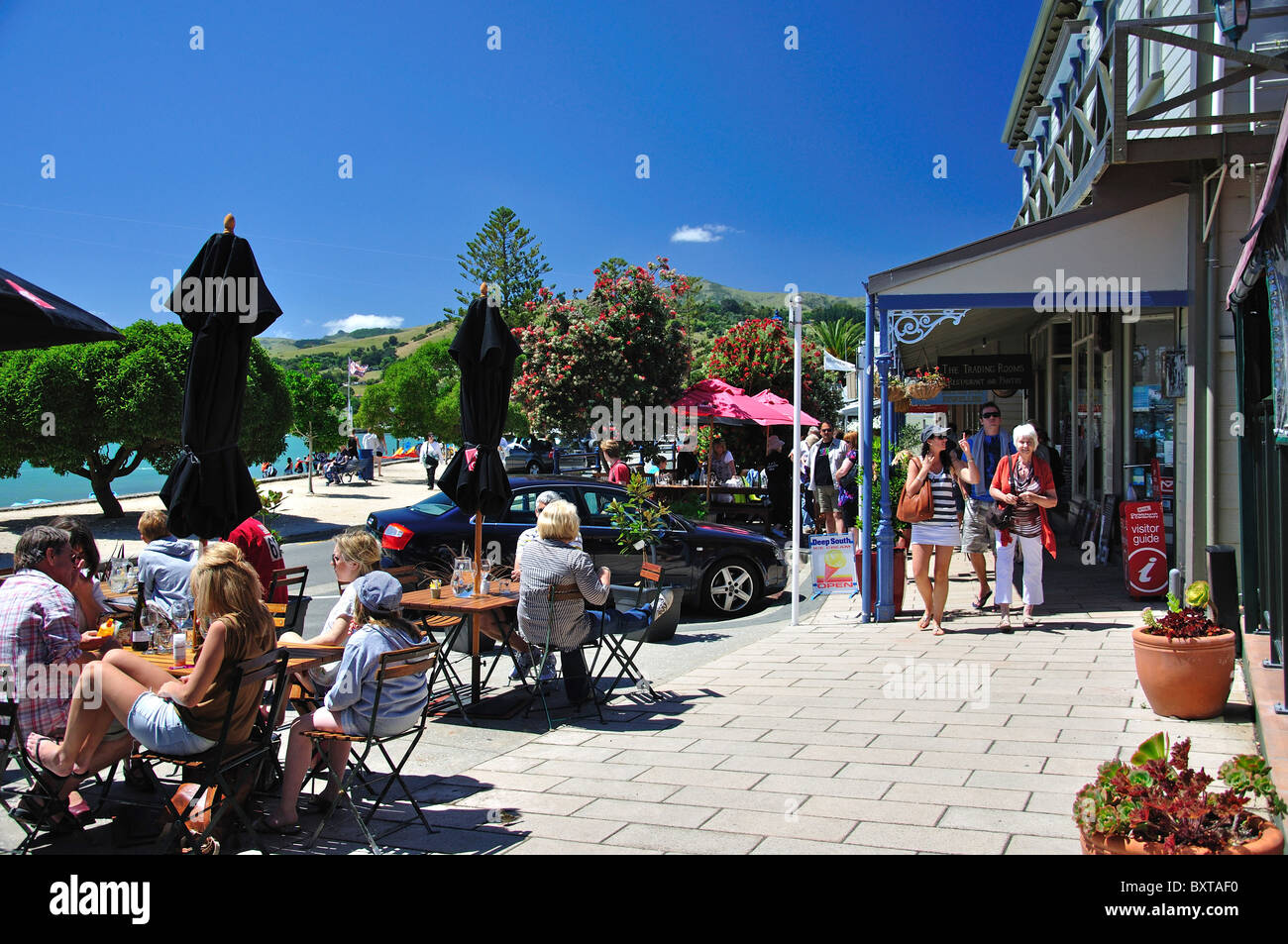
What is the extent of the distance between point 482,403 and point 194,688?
3.35 m

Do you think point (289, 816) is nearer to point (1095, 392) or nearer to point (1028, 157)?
point (1095, 392)

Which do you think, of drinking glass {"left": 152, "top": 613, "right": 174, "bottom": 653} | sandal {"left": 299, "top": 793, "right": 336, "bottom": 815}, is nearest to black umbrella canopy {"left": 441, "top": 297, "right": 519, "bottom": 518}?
drinking glass {"left": 152, "top": 613, "right": 174, "bottom": 653}

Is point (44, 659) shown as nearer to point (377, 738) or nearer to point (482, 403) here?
point (377, 738)

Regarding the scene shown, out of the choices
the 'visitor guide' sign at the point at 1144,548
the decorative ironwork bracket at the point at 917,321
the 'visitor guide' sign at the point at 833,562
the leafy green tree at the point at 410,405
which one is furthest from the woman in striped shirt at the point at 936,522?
the leafy green tree at the point at 410,405

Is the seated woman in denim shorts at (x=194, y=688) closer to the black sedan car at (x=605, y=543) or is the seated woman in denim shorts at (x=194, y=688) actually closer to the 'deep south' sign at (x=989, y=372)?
the black sedan car at (x=605, y=543)

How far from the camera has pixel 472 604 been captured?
6.09 meters

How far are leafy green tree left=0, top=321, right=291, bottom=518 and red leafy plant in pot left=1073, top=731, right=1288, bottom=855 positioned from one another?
1933cm

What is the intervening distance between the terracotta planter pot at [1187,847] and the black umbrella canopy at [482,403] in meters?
4.71

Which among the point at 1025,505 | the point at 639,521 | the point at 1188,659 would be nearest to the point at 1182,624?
the point at 1188,659

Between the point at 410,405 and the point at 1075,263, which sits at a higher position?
the point at 410,405

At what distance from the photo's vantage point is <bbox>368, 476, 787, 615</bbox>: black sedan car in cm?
946

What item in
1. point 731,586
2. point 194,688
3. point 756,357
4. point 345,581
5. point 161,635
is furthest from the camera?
point 756,357

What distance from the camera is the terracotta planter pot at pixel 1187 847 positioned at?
2790mm

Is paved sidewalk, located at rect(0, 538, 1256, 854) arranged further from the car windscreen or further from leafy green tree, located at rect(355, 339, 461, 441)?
leafy green tree, located at rect(355, 339, 461, 441)
